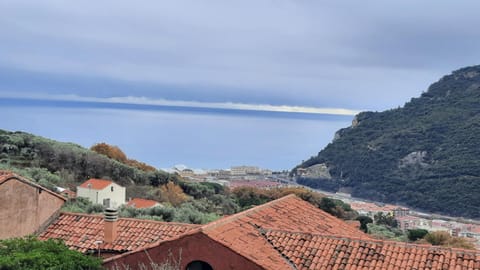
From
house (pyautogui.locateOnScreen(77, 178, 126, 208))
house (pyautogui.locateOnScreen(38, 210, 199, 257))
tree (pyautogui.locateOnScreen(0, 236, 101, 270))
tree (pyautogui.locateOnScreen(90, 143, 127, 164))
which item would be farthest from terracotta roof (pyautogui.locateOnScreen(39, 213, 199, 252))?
tree (pyautogui.locateOnScreen(90, 143, 127, 164))

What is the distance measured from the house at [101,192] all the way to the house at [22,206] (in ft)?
53.6

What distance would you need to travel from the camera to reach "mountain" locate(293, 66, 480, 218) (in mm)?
75938

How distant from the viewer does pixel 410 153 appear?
297ft

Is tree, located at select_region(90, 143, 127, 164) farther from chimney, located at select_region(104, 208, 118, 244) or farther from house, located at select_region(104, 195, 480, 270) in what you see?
house, located at select_region(104, 195, 480, 270)

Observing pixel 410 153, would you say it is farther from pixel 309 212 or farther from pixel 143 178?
pixel 309 212

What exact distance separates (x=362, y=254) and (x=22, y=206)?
824 cm

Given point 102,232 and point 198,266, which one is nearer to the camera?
point 198,266

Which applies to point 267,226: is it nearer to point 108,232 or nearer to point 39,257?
point 108,232

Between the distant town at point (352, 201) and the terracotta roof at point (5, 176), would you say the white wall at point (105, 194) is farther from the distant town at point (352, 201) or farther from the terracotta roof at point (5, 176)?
the distant town at point (352, 201)

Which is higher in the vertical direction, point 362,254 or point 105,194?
point 362,254

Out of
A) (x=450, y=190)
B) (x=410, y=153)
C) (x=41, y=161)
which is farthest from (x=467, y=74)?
(x=41, y=161)

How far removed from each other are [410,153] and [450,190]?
17050 millimetres

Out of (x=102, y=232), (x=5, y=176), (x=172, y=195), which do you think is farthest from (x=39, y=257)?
(x=172, y=195)

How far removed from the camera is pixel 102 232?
13867 millimetres
